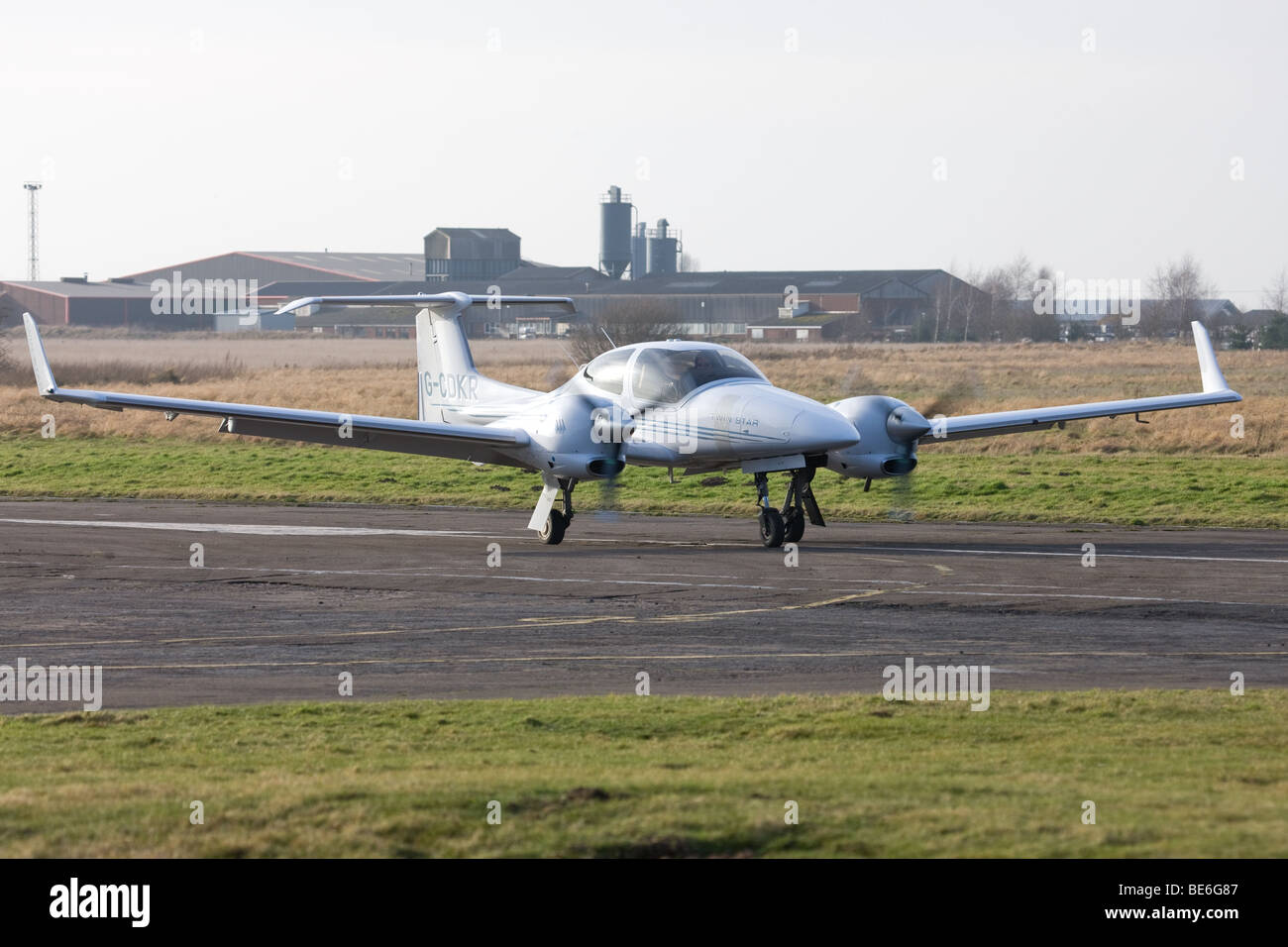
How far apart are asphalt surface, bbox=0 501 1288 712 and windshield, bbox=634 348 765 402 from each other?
8.02ft

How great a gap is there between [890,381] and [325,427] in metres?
35.7

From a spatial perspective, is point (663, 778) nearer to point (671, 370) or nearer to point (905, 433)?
point (671, 370)

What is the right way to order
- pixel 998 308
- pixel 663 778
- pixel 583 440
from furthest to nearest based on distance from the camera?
1. pixel 998 308
2. pixel 583 440
3. pixel 663 778

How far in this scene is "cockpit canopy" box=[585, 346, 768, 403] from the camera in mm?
23656

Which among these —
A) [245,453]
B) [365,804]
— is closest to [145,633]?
[365,804]

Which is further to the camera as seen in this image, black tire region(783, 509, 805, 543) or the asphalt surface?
black tire region(783, 509, 805, 543)

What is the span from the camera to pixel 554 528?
24891 mm

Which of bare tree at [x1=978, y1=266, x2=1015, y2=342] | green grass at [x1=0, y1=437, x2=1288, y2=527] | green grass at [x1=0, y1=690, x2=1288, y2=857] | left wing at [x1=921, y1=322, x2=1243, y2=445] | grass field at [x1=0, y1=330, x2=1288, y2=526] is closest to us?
green grass at [x1=0, y1=690, x2=1288, y2=857]

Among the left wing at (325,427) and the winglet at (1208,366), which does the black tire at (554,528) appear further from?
the winglet at (1208,366)

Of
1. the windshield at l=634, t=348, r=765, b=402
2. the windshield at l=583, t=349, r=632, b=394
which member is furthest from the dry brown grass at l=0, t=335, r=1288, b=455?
the windshield at l=583, t=349, r=632, b=394

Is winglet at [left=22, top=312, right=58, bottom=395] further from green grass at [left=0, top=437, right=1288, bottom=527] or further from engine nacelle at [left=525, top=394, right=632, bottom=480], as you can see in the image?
green grass at [left=0, top=437, right=1288, bottom=527]

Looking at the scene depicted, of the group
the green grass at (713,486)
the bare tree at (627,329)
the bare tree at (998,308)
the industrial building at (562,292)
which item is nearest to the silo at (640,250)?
the industrial building at (562,292)

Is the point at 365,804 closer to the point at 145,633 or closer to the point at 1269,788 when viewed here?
the point at 1269,788

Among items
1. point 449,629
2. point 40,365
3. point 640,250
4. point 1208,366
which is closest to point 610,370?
point 449,629
